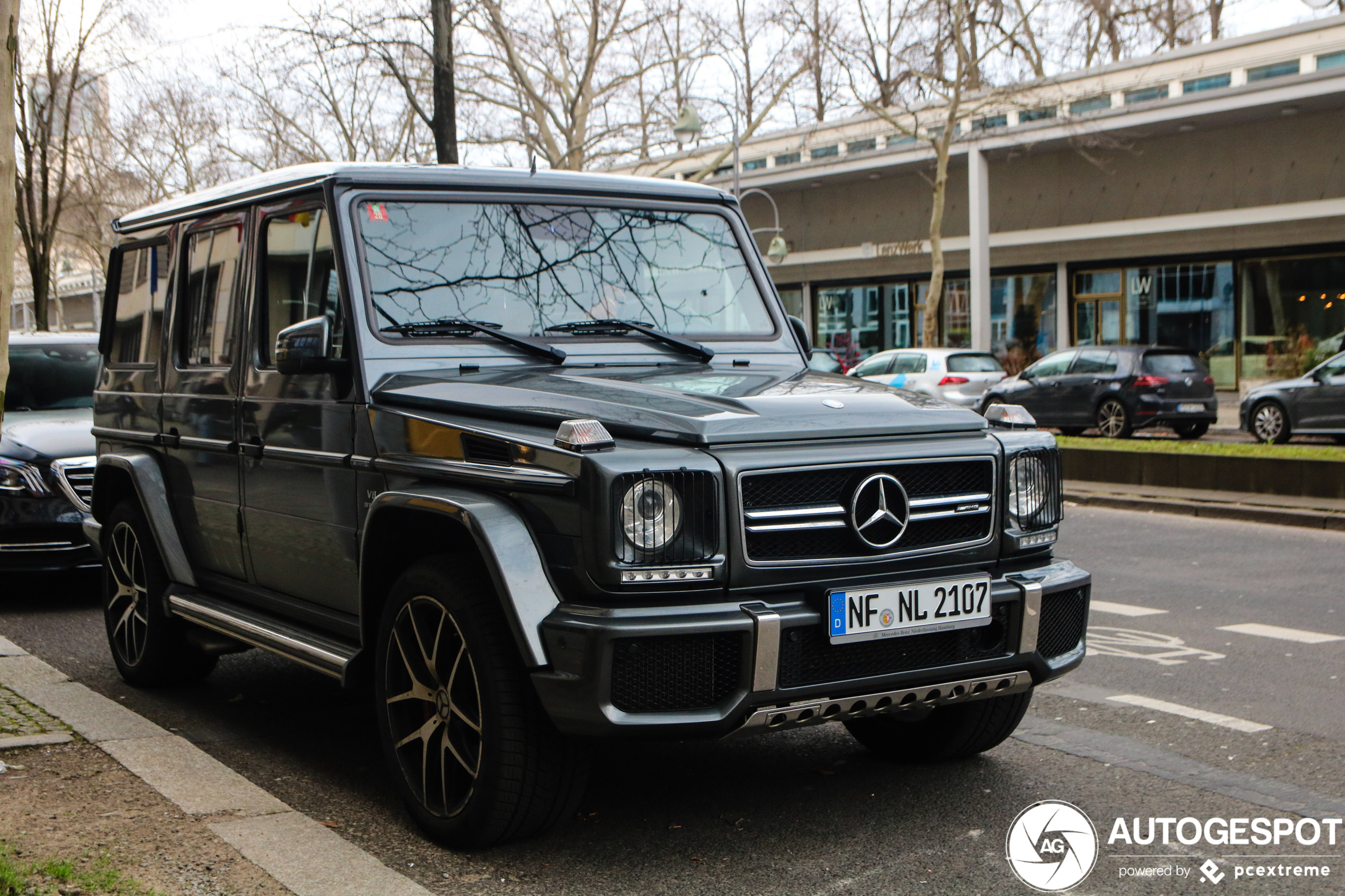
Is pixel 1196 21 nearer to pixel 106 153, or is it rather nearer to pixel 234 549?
pixel 106 153

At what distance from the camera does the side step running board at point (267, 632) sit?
4.71 m

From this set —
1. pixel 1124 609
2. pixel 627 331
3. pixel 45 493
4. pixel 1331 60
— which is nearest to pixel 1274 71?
pixel 1331 60

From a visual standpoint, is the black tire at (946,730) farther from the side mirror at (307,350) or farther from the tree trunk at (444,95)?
the tree trunk at (444,95)

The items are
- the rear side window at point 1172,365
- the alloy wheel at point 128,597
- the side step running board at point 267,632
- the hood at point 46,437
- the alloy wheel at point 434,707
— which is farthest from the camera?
the rear side window at point 1172,365

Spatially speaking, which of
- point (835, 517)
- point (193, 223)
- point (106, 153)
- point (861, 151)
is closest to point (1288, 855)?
point (835, 517)

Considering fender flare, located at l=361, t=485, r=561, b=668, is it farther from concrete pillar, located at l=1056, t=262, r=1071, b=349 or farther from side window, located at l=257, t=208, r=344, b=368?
concrete pillar, located at l=1056, t=262, r=1071, b=349

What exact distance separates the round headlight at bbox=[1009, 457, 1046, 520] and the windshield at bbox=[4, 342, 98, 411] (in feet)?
25.1

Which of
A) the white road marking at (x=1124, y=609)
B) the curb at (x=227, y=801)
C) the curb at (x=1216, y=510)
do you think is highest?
the curb at (x=1216, y=510)

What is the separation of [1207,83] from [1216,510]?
64.2 ft

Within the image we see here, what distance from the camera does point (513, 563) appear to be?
383cm

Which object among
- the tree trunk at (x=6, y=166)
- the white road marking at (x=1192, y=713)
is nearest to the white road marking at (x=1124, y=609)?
the white road marking at (x=1192, y=713)

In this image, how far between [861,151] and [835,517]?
35.4 meters

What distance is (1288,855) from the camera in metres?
4.19

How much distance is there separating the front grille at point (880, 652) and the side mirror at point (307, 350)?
1860 millimetres
